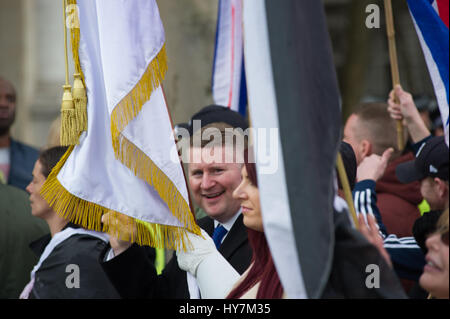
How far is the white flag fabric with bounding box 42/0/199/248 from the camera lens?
347 cm

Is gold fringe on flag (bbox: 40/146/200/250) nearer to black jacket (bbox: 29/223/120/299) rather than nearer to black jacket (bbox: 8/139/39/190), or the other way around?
black jacket (bbox: 29/223/120/299)

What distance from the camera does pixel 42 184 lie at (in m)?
4.02

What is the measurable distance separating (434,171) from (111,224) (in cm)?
149

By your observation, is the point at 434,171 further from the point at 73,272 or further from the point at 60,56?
the point at 60,56

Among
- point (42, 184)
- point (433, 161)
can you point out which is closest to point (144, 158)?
Answer: point (42, 184)

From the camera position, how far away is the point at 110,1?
3.52 m

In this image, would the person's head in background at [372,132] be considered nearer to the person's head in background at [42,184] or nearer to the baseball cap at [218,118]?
the baseball cap at [218,118]

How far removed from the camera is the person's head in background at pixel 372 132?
4406 millimetres

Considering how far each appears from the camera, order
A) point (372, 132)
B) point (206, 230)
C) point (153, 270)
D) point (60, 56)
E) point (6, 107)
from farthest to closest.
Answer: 1. point (60, 56)
2. point (6, 107)
3. point (372, 132)
4. point (206, 230)
5. point (153, 270)

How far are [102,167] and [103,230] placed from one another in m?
0.30

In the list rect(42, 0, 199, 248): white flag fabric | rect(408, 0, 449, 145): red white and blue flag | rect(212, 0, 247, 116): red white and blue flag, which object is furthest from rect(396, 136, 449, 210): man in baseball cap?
rect(212, 0, 247, 116): red white and blue flag

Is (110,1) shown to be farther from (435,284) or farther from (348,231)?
(435,284)

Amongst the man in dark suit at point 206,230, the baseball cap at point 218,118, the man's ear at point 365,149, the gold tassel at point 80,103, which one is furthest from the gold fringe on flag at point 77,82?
the man's ear at point 365,149

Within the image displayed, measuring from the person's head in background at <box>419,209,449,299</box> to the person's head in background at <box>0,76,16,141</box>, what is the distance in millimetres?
4588
